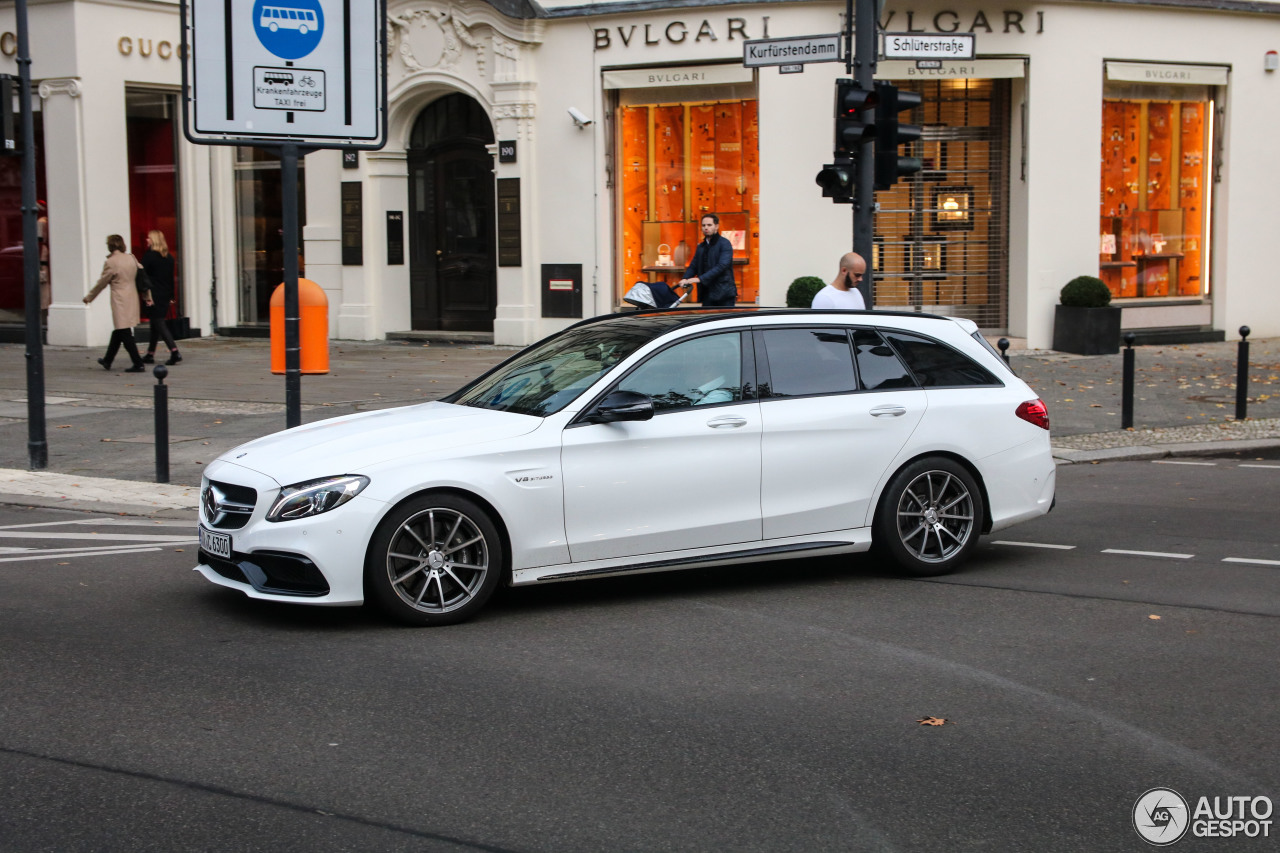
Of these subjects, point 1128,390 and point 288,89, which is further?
point 1128,390

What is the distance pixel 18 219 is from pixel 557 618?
18648mm

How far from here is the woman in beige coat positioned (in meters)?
18.2

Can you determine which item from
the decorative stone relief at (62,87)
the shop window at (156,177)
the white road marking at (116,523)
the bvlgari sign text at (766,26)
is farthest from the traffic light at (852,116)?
the shop window at (156,177)

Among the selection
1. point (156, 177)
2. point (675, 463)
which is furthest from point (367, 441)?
point (156, 177)

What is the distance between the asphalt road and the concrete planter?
1224cm

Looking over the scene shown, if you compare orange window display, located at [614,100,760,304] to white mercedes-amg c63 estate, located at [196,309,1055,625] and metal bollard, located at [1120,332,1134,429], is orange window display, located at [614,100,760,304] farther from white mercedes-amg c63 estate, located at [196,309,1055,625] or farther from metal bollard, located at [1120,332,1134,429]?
white mercedes-amg c63 estate, located at [196,309,1055,625]

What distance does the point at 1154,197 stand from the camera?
72.1 feet

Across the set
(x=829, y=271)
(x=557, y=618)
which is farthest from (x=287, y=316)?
(x=829, y=271)

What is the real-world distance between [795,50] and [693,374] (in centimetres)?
734

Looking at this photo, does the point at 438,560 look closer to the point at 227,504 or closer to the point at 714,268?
the point at 227,504

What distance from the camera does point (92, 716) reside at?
5.35m

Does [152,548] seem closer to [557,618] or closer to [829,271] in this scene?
[557,618]

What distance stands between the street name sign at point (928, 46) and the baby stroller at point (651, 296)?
311 cm

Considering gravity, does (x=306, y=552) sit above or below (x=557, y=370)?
below
